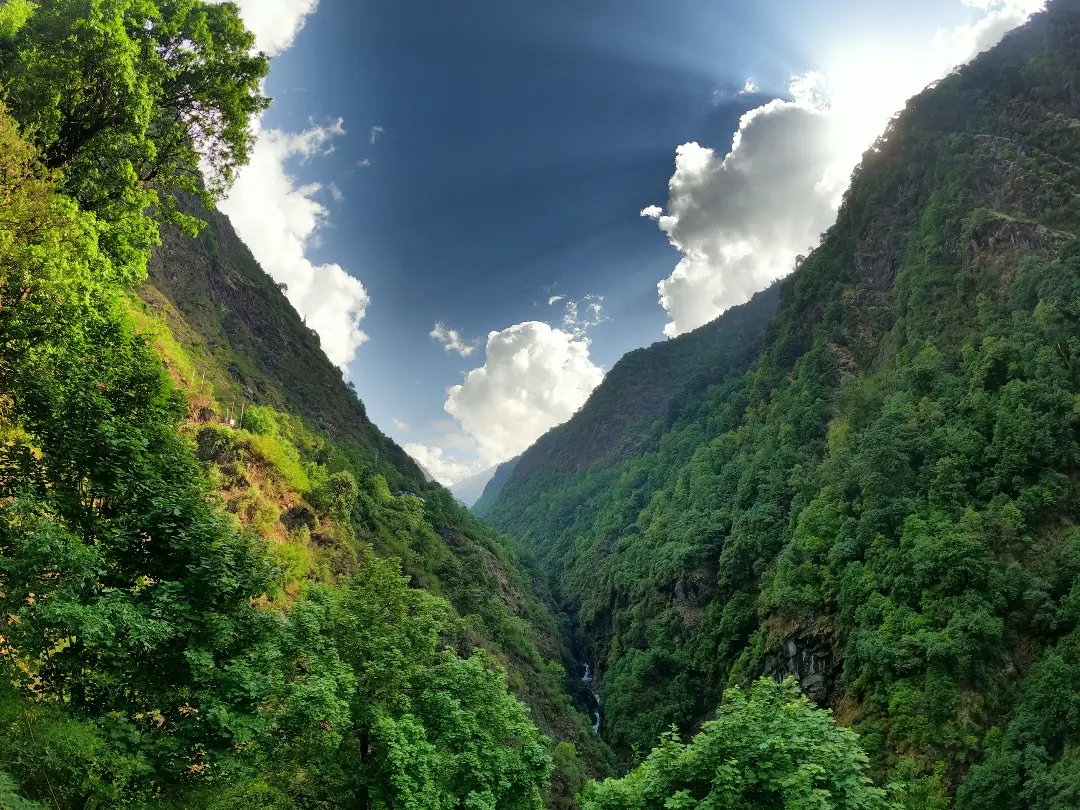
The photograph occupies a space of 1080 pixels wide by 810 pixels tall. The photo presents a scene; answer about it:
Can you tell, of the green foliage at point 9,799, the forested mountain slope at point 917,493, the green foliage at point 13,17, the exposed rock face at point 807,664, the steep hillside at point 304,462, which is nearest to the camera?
the green foliage at point 9,799

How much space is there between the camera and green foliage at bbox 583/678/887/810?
11008mm

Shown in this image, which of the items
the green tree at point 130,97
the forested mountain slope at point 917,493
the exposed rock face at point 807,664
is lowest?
the exposed rock face at point 807,664

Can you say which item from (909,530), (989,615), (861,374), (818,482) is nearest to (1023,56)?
(861,374)

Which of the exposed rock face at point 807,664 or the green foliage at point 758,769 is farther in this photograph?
the exposed rock face at point 807,664

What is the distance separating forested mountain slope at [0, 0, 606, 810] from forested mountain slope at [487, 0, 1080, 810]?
3628cm

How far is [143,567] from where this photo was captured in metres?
9.41

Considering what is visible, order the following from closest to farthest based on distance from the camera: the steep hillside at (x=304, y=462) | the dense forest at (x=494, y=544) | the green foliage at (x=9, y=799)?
the green foliage at (x=9, y=799), the dense forest at (x=494, y=544), the steep hillside at (x=304, y=462)

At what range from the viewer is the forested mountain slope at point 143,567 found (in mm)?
7812

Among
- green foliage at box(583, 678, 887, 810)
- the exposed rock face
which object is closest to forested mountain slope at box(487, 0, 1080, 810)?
the exposed rock face

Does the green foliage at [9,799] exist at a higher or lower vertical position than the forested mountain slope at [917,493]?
higher

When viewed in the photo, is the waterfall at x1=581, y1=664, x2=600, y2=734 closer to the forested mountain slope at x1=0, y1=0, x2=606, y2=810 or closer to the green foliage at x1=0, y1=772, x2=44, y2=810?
the forested mountain slope at x1=0, y1=0, x2=606, y2=810

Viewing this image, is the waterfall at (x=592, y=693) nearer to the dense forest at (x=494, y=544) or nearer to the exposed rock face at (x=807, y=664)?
the dense forest at (x=494, y=544)

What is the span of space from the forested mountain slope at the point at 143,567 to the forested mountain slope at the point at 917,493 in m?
36.3

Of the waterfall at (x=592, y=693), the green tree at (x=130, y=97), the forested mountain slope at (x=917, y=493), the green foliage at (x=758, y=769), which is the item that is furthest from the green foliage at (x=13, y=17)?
the waterfall at (x=592, y=693)
